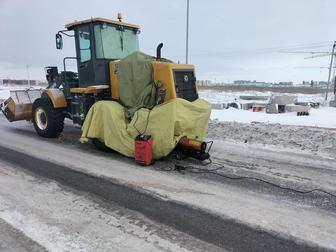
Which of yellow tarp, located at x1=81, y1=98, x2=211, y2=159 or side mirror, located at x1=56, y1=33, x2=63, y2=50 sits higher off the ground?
side mirror, located at x1=56, y1=33, x2=63, y2=50

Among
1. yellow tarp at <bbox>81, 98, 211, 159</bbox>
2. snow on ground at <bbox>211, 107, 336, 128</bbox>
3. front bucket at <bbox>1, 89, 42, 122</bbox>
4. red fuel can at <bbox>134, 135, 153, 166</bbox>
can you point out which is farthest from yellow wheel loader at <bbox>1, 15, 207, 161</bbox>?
A: snow on ground at <bbox>211, 107, 336, 128</bbox>

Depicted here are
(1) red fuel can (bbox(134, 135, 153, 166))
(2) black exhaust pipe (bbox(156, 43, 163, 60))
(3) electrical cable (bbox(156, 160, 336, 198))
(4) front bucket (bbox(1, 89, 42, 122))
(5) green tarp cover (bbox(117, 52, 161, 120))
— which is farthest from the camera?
(4) front bucket (bbox(1, 89, 42, 122))

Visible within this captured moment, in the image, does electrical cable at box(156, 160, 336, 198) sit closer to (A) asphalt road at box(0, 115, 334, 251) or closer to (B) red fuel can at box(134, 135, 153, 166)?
(B) red fuel can at box(134, 135, 153, 166)

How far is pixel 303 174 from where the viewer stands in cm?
593

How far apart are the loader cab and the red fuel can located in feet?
7.42

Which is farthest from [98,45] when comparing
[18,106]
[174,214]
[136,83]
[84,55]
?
[174,214]

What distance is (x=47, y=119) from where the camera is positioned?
8.86m

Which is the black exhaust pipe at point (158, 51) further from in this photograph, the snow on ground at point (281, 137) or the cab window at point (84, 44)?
the snow on ground at point (281, 137)

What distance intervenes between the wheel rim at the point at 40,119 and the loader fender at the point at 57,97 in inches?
23.3

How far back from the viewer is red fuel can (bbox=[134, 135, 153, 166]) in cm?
623

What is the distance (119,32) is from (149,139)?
3.41m

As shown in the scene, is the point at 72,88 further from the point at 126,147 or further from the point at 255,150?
the point at 255,150

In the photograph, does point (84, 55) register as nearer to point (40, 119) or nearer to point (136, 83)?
point (136, 83)

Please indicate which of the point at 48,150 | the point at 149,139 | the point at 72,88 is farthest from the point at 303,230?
A: the point at 72,88
